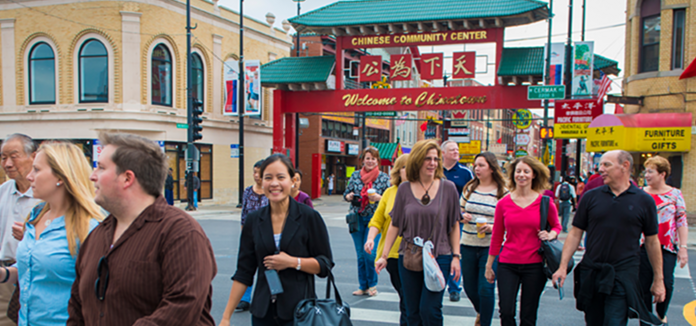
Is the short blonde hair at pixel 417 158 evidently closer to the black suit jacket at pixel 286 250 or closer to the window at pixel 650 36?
the black suit jacket at pixel 286 250

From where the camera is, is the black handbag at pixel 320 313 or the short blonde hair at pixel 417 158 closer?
the black handbag at pixel 320 313

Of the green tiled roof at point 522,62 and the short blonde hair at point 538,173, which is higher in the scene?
the green tiled roof at point 522,62

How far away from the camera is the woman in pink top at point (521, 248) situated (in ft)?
14.9

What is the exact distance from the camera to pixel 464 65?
18.8 m

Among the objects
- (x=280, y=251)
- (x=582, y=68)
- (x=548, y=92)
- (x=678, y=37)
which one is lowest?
(x=280, y=251)

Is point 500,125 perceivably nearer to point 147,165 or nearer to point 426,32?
point 426,32

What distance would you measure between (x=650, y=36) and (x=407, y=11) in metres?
8.17

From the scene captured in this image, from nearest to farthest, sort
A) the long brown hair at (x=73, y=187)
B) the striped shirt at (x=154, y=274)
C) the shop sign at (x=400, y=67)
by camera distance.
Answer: the striped shirt at (x=154, y=274)
the long brown hair at (x=73, y=187)
the shop sign at (x=400, y=67)

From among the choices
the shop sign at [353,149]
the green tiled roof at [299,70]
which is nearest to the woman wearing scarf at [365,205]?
the green tiled roof at [299,70]

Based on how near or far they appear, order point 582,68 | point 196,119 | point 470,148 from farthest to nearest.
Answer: point 470,148
point 196,119
point 582,68

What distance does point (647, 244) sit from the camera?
171 inches

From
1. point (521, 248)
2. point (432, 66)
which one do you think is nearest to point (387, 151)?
point (432, 66)

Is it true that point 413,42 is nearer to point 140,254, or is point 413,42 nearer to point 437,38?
point 437,38

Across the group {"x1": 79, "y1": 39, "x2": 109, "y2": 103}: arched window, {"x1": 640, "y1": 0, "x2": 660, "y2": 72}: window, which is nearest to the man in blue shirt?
{"x1": 640, "y1": 0, "x2": 660, "y2": 72}: window
